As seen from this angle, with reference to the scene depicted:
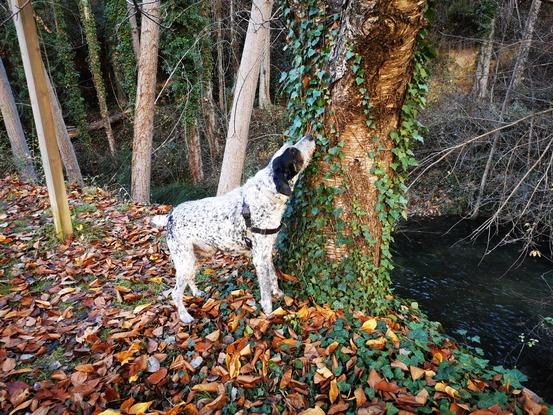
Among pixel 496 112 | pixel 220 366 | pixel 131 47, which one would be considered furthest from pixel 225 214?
pixel 131 47

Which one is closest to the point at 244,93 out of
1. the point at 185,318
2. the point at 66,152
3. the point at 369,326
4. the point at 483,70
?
the point at 185,318

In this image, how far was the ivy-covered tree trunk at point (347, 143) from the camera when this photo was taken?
2.94m

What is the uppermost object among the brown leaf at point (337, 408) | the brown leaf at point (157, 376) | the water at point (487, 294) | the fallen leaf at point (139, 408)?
the brown leaf at point (157, 376)

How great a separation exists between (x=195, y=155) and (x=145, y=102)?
211 inches

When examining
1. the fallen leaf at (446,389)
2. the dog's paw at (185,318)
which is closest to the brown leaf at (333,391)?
the fallen leaf at (446,389)

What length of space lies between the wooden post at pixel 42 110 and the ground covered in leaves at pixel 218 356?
1039 millimetres

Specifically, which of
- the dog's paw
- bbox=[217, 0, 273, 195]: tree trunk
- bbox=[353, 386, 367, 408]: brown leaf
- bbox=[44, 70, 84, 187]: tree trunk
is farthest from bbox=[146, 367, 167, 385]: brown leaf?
bbox=[44, 70, 84, 187]: tree trunk

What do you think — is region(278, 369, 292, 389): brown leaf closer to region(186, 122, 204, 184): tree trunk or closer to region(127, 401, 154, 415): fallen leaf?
region(127, 401, 154, 415): fallen leaf

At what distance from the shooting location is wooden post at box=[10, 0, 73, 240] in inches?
177

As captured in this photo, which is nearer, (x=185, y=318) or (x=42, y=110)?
(x=185, y=318)

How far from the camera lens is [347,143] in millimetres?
3354

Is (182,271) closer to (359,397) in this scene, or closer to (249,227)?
(249,227)

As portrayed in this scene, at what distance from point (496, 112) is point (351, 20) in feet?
31.8

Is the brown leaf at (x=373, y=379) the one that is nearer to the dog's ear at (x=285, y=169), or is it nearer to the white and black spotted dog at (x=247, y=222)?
the white and black spotted dog at (x=247, y=222)
